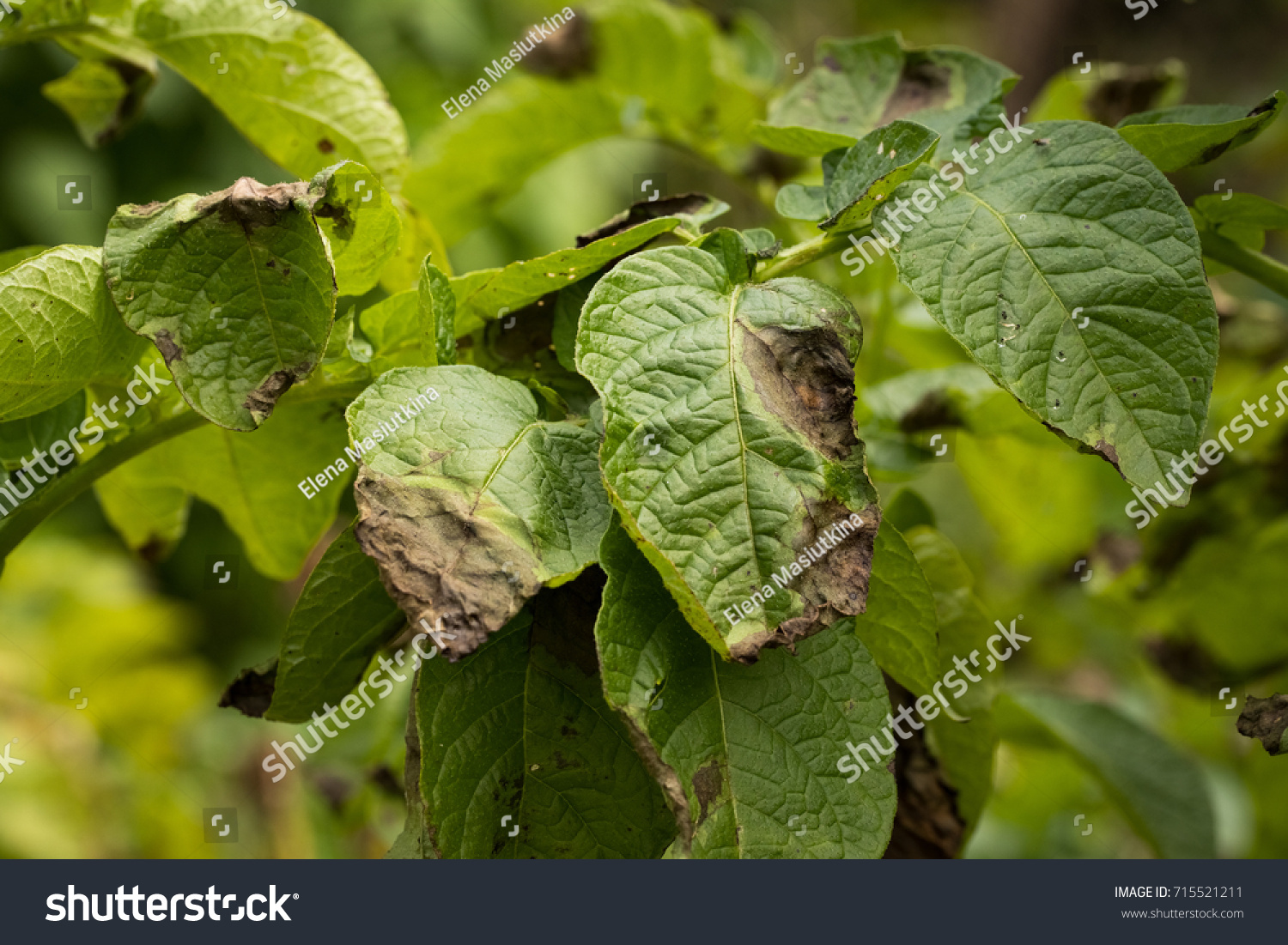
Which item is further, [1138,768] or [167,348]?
[1138,768]

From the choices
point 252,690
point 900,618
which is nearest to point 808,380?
point 900,618

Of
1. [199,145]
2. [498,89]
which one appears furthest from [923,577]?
[199,145]

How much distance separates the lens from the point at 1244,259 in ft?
2.13

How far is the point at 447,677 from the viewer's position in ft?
1.63

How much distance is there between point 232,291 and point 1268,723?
0.56m

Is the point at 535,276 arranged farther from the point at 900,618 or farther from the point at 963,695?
the point at 963,695

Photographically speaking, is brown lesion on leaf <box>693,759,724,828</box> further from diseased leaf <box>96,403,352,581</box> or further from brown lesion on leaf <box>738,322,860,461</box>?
diseased leaf <box>96,403,352,581</box>

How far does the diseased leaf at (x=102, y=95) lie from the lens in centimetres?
79

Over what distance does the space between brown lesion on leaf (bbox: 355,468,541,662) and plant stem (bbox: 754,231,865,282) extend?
220 mm

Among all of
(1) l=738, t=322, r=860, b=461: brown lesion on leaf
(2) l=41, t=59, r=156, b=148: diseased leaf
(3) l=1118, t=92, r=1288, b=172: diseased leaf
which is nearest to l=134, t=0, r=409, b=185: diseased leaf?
(2) l=41, t=59, r=156, b=148: diseased leaf

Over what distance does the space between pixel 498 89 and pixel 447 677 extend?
2.30 ft

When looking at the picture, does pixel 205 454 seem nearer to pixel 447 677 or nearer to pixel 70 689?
pixel 447 677

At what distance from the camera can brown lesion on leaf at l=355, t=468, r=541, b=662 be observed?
432mm

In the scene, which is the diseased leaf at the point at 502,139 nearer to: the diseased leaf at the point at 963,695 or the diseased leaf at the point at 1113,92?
the diseased leaf at the point at 1113,92
